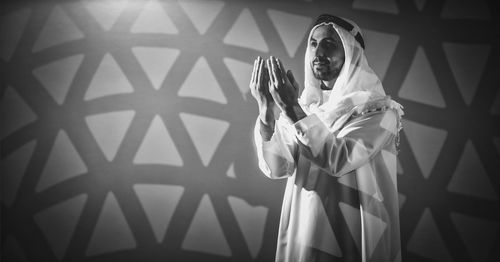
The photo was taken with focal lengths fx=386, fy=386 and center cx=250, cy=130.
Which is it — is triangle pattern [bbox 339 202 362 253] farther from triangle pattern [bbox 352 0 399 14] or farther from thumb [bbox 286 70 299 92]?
triangle pattern [bbox 352 0 399 14]

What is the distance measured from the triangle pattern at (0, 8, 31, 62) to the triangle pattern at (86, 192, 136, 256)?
739 millimetres

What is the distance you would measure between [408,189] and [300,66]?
0.61 metres

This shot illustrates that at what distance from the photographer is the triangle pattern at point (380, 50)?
56.6 inches

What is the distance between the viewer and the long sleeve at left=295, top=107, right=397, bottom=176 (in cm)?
91

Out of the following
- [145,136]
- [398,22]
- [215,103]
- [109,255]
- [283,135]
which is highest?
[398,22]

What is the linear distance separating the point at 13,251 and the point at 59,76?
0.73 metres

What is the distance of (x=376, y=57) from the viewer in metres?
1.44

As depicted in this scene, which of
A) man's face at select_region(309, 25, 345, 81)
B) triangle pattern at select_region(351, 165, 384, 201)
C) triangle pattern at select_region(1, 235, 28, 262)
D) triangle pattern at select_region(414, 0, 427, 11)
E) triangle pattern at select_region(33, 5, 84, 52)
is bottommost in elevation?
triangle pattern at select_region(1, 235, 28, 262)

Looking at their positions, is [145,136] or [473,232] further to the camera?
[145,136]

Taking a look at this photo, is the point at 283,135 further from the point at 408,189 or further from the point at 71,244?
the point at 71,244

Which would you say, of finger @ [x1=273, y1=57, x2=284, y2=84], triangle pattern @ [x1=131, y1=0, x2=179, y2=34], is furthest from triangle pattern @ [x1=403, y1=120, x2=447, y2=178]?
triangle pattern @ [x1=131, y1=0, x2=179, y2=34]

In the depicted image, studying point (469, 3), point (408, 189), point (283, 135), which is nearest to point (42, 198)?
point (283, 135)

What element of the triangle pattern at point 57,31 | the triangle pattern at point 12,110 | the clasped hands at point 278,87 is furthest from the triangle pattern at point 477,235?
the triangle pattern at point 12,110

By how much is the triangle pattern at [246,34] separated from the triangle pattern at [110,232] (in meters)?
0.79
